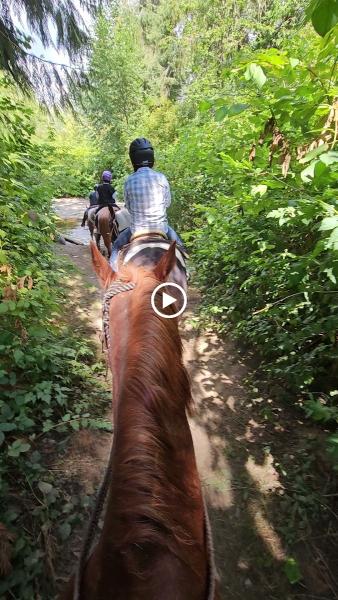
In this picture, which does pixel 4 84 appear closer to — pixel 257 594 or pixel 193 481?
pixel 193 481

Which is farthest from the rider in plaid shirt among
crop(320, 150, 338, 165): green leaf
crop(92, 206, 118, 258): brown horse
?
crop(92, 206, 118, 258): brown horse

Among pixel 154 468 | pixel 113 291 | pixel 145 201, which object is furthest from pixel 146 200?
pixel 154 468

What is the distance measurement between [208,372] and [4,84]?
4115mm

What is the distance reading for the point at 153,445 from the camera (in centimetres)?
100

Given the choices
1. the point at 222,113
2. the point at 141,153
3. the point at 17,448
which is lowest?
the point at 17,448

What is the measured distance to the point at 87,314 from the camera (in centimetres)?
570

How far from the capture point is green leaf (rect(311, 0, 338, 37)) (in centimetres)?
91

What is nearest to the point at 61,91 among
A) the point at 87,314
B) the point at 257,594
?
the point at 87,314

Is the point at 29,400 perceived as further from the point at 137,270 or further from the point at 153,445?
the point at 153,445

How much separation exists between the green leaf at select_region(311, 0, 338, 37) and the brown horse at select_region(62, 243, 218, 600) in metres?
1.04

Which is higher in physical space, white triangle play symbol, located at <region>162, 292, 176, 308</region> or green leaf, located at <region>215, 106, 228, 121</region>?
green leaf, located at <region>215, 106, 228, 121</region>

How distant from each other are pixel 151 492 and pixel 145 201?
2.93 meters

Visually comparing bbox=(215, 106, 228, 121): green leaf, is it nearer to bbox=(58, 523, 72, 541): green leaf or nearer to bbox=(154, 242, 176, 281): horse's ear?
bbox=(154, 242, 176, 281): horse's ear

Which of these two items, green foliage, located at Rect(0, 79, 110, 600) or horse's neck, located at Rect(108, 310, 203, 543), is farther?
green foliage, located at Rect(0, 79, 110, 600)
